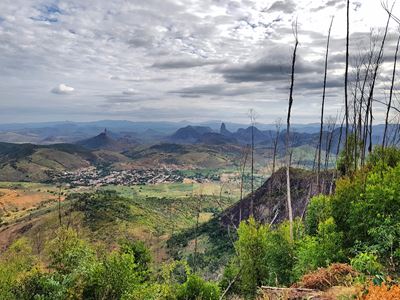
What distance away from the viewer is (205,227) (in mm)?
128500

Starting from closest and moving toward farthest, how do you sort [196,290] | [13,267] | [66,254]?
[66,254] → [13,267] → [196,290]

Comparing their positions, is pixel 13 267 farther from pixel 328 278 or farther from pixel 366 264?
pixel 366 264

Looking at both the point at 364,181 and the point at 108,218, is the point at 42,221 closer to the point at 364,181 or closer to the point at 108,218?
the point at 108,218

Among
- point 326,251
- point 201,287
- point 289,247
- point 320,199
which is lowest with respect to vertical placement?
point 201,287

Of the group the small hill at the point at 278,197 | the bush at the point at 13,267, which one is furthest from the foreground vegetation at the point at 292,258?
the small hill at the point at 278,197

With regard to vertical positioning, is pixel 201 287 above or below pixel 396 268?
below

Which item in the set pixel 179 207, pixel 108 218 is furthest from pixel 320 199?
pixel 179 207

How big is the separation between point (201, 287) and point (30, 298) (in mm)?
17973

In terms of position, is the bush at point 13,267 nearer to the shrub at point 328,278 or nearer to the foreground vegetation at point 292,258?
the foreground vegetation at point 292,258

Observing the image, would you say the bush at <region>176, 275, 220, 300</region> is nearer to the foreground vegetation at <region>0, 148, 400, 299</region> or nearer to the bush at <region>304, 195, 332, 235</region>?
the foreground vegetation at <region>0, 148, 400, 299</region>

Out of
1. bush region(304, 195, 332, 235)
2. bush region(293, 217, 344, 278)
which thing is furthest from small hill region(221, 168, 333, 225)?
bush region(293, 217, 344, 278)

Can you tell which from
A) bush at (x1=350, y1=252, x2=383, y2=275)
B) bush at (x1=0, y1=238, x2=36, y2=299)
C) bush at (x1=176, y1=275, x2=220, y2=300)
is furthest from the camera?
bush at (x1=176, y1=275, x2=220, y2=300)

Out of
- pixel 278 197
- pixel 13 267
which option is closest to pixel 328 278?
pixel 13 267

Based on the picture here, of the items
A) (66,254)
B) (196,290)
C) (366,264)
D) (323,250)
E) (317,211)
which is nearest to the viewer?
(366,264)
